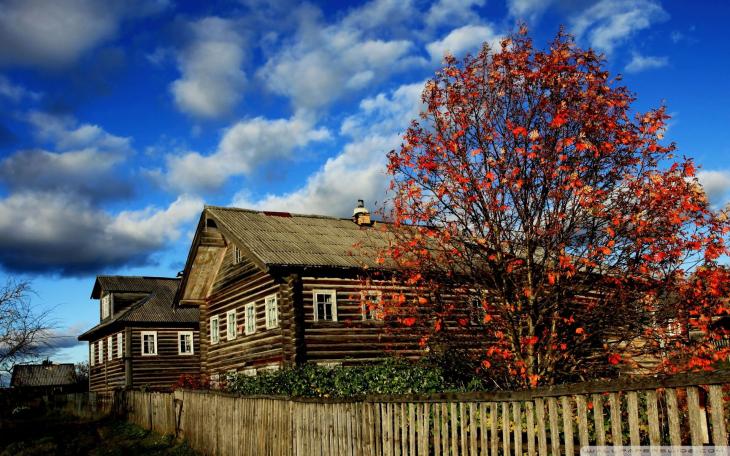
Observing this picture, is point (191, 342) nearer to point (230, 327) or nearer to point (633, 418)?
point (230, 327)

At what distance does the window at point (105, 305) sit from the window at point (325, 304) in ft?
82.3

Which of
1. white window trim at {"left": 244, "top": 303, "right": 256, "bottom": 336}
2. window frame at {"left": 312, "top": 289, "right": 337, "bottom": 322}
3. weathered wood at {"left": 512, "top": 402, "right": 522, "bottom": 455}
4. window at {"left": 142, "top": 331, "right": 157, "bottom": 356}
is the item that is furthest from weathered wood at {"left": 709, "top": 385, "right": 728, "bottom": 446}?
window at {"left": 142, "top": 331, "right": 157, "bottom": 356}

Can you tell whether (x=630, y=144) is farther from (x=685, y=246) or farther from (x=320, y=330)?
(x=320, y=330)

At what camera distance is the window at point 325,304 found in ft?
75.0

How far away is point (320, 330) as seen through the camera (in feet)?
74.0

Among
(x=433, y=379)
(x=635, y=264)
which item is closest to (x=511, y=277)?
(x=635, y=264)

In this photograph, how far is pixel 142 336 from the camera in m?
39.1

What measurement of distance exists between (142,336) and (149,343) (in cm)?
62

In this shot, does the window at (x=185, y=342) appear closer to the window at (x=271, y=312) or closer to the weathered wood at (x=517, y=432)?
the window at (x=271, y=312)

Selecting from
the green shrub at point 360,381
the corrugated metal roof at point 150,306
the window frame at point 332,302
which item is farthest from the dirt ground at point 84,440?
the corrugated metal roof at point 150,306

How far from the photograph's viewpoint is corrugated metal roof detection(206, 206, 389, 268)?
22.7 m

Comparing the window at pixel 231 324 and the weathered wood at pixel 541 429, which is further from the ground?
the window at pixel 231 324

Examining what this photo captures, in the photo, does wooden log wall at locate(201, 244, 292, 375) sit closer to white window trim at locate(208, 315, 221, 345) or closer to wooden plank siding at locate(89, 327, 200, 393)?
white window trim at locate(208, 315, 221, 345)

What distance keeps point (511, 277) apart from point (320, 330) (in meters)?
12.4
